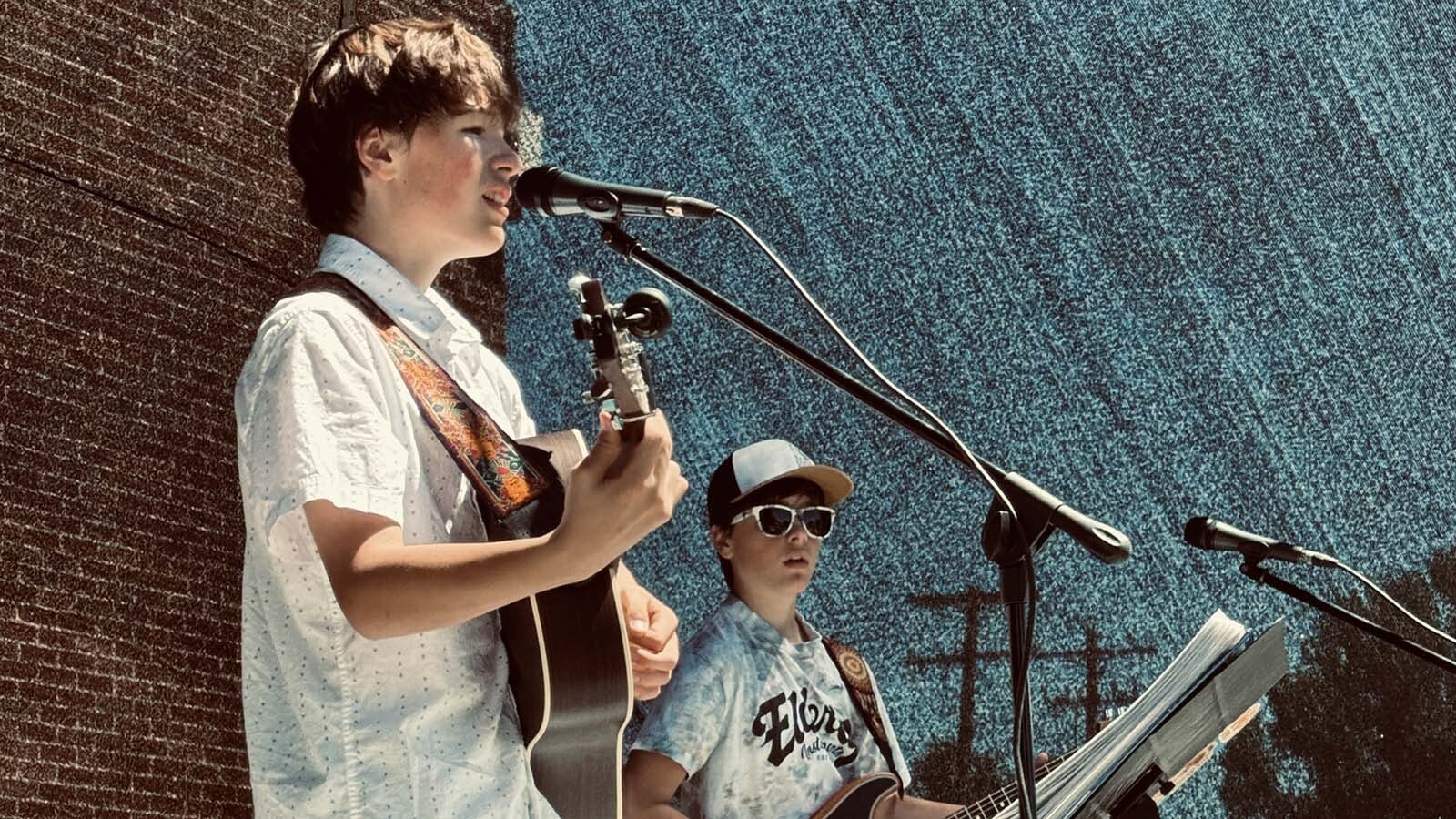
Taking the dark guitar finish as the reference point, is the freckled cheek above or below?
above

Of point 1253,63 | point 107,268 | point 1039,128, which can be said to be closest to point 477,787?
point 107,268

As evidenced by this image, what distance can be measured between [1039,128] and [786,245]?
668 millimetres

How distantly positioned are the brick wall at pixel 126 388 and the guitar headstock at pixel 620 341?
1.05 meters

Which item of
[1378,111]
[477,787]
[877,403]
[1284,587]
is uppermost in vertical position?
[1378,111]

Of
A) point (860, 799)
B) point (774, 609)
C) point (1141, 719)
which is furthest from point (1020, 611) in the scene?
point (774, 609)

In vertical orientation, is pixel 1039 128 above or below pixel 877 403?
above

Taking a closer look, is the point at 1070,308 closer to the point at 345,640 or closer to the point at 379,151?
the point at 379,151

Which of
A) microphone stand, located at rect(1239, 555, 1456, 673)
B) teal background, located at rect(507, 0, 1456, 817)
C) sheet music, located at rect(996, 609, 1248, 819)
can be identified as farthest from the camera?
teal background, located at rect(507, 0, 1456, 817)

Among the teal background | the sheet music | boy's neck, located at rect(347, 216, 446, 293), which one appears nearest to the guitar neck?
the sheet music

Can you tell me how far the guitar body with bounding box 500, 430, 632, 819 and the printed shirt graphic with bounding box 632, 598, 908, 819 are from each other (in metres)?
0.93

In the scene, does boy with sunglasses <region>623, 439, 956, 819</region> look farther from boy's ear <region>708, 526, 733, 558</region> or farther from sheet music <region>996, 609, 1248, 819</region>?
sheet music <region>996, 609, 1248, 819</region>

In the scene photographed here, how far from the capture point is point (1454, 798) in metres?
3.21

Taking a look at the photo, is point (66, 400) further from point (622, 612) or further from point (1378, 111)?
point (1378, 111)

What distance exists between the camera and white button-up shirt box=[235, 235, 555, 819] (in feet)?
4.30
